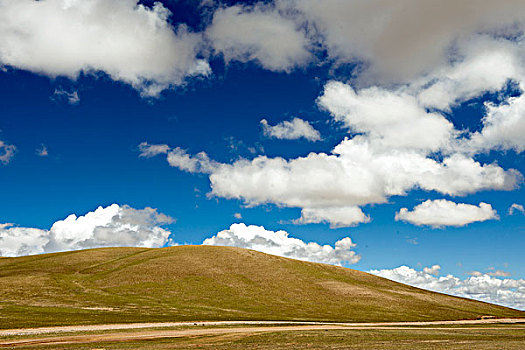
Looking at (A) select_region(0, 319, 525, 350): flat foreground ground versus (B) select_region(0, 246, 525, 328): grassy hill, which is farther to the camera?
(B) select_region(0, 246, 525, 328): grassy hill

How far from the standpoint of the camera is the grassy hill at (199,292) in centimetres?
8286

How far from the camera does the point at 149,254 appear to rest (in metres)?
160

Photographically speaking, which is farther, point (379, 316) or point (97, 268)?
point (97, 268)

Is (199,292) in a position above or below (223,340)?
above

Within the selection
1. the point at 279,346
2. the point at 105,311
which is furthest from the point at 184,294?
the point at 279,346

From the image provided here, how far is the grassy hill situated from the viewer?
82856 millimetres

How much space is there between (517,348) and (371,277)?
436 feet

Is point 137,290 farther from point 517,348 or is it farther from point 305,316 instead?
point 517,348

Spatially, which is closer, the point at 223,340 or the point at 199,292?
the point at 223,340

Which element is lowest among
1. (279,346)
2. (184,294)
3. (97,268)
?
(279,346)

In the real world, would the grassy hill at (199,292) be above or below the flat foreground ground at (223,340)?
above

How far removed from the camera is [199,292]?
110688 millimetres

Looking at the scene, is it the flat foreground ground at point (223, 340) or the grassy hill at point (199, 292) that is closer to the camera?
the flat foreground ground at point (223, 340)

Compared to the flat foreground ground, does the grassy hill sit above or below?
above
